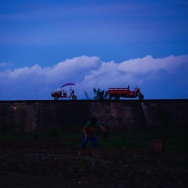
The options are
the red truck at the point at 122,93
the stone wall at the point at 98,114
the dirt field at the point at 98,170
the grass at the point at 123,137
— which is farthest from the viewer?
the red truck at the point at 122,93

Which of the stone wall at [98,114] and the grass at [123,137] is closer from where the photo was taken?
the grass at [123,137]

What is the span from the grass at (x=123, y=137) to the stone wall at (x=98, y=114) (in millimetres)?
1830

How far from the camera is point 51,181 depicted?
12.4 meters

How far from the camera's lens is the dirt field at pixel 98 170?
12.4 metres

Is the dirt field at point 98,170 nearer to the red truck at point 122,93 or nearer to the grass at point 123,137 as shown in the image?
the grass at point 123,137

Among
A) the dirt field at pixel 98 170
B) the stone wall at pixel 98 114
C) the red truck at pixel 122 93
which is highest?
the red truck at pixel 122 93

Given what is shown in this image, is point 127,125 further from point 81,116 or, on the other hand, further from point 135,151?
point 135,151

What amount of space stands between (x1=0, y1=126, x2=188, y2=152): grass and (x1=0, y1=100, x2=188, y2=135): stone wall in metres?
1.83

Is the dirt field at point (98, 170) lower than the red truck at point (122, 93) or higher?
lower

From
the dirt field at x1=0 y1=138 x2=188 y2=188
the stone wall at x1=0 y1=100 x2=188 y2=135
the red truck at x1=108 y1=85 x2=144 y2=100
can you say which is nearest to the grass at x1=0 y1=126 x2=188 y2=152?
the stone wall at x1=0 y1=100 x2=188 y2=135

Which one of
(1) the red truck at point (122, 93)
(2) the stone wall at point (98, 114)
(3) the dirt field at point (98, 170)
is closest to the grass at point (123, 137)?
(2) the stone wall at point (98, 114)

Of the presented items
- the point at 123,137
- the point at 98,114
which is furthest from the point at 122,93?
the point at 123,137

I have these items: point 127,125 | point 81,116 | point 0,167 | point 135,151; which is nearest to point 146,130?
point 127,125

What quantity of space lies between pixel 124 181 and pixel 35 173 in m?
2.81
